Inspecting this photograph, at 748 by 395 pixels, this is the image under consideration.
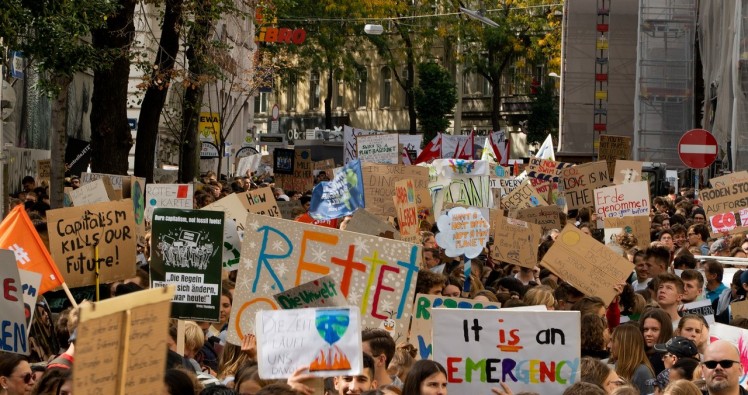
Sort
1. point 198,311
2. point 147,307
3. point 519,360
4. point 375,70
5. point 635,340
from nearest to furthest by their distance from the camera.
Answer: point 147,307 < point 519,360 < point 635,340 < point 198,311 < point 375,70

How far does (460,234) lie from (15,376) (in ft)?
22.4

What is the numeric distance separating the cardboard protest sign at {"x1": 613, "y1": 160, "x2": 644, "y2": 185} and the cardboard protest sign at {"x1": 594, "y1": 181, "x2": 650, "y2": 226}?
390cm

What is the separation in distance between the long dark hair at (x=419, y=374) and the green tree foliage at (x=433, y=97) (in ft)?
197

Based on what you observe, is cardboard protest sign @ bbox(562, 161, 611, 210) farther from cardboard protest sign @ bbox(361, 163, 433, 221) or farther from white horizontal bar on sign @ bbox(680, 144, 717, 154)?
cardboard protest sign @ bbox(361, 163, 433, 221)

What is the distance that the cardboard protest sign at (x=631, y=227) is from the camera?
17.1m

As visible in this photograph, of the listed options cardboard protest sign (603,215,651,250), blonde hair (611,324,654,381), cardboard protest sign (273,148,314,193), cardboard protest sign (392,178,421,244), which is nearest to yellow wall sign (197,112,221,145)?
cardboard protest sign (273,148,314,193)

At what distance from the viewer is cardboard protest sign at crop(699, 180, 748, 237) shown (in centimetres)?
1802

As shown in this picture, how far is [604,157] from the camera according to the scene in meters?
28.1

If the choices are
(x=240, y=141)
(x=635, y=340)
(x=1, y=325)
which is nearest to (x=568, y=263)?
(x=635, y=340)

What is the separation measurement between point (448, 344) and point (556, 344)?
0.56m

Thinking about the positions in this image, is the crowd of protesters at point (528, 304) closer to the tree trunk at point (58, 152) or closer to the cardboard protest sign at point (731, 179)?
the cardboard protest sign at point (731, 179)

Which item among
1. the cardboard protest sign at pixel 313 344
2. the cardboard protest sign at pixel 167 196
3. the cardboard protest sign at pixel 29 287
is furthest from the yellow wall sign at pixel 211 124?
the cardboard protest sign at pixel 313 344

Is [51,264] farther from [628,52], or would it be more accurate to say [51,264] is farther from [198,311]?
[628,52]

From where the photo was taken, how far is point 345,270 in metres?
9.23
